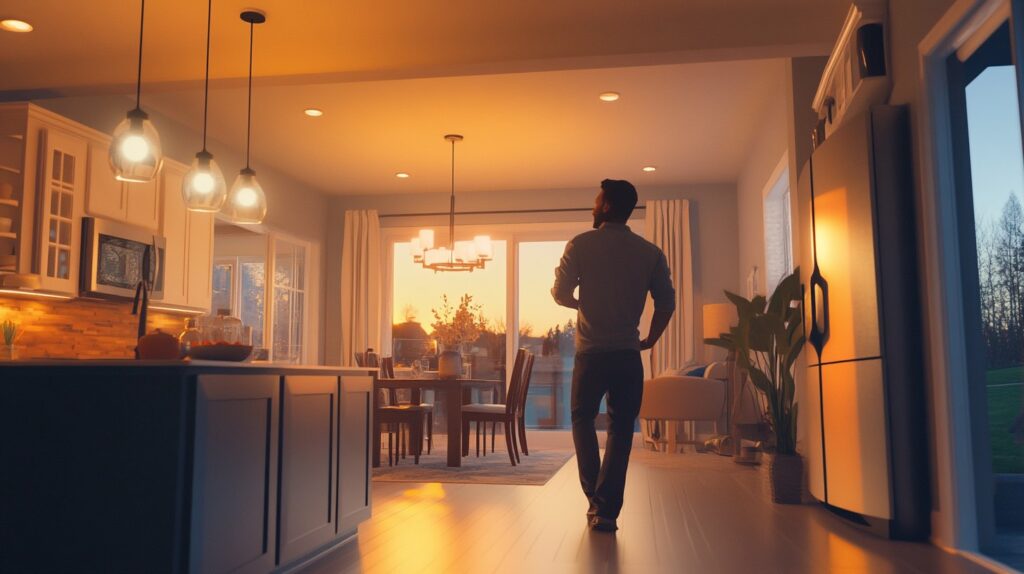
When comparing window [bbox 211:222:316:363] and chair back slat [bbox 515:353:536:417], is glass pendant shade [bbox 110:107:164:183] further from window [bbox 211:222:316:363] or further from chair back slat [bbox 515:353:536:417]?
window [bbox 211:222:316:363]

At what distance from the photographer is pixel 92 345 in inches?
221

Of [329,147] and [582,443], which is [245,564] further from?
[329,147]

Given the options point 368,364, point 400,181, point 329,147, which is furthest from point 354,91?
point 400,181

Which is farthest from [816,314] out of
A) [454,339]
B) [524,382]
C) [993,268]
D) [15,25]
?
[15,25]

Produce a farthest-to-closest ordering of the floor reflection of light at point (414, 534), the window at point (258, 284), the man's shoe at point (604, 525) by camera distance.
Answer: the window at point (258, 284)
the man's shoe at point (604, 525)
the floor reflection of light at point (414, 534)

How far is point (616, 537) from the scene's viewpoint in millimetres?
3229

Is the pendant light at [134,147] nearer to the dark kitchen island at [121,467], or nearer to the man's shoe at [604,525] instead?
the dark kitchen island at [121,467]

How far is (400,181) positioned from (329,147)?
1.39m

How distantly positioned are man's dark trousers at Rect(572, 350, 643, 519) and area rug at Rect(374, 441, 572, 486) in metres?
1.60

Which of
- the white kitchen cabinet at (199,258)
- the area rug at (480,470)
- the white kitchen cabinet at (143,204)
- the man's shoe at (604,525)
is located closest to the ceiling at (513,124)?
the white kitchen cabinet at (143,204)

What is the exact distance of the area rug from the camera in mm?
5137

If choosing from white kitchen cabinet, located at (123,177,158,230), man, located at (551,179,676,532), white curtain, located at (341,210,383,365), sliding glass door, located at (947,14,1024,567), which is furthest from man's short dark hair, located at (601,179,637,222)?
white curtain, located at (341,210,383,365)

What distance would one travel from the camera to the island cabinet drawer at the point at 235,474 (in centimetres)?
207

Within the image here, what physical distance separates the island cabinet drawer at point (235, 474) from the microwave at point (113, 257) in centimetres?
297
